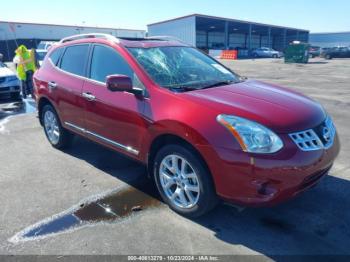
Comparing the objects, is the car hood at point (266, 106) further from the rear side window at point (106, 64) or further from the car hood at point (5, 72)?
the car hood at point (5, 72)

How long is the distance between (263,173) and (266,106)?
0.75 metres

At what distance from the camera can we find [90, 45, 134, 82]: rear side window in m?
4.05

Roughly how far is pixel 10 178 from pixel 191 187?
2788 mm

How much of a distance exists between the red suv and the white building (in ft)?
136

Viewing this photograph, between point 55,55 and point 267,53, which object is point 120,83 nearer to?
point 55,55

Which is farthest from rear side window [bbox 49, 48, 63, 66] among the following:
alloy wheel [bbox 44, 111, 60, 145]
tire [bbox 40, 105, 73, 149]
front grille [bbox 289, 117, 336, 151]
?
front grille [bbox 289, 117, 336, 151]

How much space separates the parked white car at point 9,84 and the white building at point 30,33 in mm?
34797

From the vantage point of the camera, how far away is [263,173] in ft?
9.39

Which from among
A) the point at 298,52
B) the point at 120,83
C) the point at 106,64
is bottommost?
the point at 298,52

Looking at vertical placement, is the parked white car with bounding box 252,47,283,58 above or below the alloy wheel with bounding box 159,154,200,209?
below

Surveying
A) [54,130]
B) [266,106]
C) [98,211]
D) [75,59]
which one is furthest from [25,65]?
[266,106]

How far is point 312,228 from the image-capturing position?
10.8 feet

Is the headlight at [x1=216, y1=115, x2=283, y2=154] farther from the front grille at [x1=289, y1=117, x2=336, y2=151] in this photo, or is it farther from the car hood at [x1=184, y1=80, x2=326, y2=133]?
the front grille at [x1=289, y1=117, x2=336, y2=151]

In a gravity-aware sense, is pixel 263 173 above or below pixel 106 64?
below
